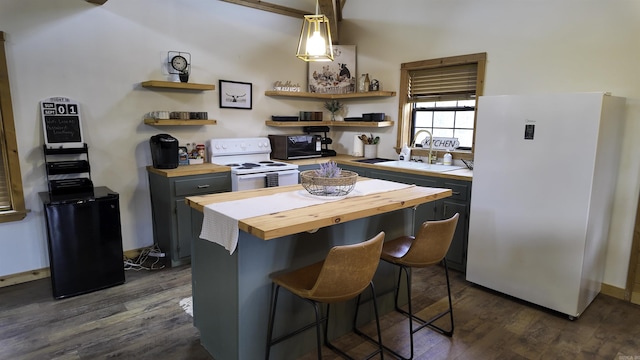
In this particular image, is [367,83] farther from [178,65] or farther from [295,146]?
[178,65]

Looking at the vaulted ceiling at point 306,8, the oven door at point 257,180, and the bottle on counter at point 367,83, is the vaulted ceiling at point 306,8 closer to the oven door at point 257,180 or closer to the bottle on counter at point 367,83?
the bottle on counter at point 367,83

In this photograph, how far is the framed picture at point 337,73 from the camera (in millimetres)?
4723

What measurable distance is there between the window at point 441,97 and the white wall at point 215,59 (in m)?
0.10

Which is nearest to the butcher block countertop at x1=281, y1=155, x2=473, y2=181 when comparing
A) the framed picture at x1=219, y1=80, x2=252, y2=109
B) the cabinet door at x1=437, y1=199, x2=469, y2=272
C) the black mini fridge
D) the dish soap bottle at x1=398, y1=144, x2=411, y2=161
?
the cabinet door at x1=437, y1=199, x2=469, y2=272

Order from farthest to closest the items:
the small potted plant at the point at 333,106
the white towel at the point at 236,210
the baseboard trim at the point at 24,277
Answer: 1. the small potted plant at the point at 333,106
2. the baseboard trim at the point at 24,277
3. the white towel at the point at 236,210

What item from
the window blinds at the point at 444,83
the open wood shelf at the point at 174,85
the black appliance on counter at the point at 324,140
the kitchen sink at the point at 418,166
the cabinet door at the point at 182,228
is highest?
the window blinds at the point at 444,83

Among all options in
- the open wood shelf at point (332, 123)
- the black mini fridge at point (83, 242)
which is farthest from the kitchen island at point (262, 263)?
the open wood shelf at point (332, 123)

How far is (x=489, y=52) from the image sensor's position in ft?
11.7

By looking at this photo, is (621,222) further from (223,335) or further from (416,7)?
(223,335)

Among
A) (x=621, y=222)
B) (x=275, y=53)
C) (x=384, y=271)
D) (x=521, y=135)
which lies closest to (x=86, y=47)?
(x=275, y=53)

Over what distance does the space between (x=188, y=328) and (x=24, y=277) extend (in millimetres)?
1722

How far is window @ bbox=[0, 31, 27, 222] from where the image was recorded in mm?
2916

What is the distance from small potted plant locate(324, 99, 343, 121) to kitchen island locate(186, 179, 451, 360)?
9.05ft

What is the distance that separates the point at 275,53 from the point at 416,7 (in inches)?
64.7
